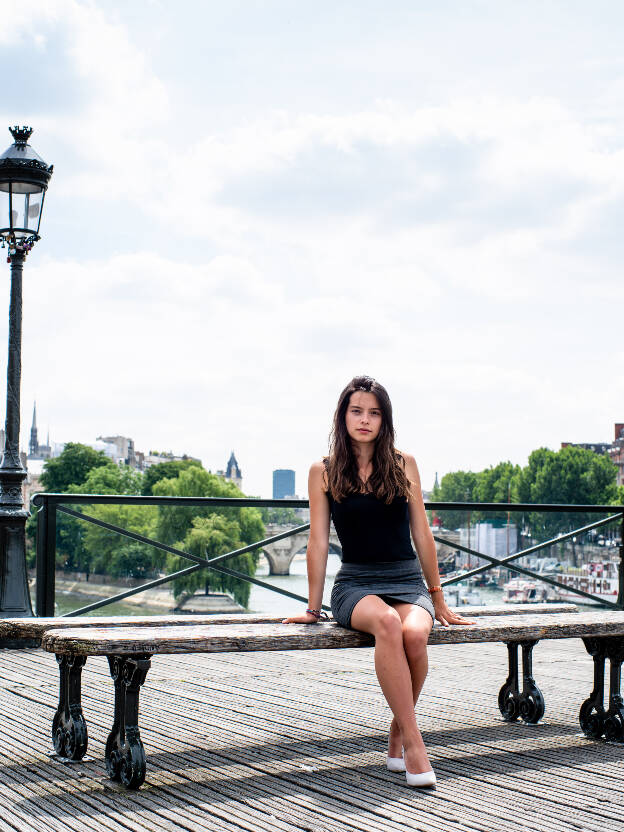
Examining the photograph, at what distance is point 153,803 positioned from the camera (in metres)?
3.89

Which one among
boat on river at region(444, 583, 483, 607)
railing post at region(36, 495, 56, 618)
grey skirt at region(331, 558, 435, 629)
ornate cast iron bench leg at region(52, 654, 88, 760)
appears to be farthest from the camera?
boat on river at region(444, 583, 483, 607)

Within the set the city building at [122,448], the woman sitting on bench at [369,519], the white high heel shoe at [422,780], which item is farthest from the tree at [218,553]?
→ the city building at [122,448]

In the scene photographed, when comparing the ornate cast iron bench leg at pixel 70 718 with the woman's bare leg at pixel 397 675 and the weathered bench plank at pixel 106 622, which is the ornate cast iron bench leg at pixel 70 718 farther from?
the woman's bare leg at pixel 397 675

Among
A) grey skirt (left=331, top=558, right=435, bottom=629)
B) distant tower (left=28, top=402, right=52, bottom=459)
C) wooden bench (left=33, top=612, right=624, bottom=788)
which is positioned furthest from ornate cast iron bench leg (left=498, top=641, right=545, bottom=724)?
distant tower (left=28, top=402, right=52, bottom=459)

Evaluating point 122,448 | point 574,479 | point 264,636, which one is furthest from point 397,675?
point 122,448

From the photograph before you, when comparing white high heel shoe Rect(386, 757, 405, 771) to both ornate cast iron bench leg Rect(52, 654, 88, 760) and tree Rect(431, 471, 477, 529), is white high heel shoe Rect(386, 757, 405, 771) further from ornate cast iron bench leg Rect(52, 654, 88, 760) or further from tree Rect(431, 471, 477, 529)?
tree Rect(431, 471, 477, 529)

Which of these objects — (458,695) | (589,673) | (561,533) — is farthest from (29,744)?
(561,533)

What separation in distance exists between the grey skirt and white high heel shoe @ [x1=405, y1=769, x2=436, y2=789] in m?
0.70

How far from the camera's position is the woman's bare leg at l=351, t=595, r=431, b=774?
162 inches

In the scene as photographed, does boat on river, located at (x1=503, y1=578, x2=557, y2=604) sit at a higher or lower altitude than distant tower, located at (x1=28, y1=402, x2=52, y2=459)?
lower

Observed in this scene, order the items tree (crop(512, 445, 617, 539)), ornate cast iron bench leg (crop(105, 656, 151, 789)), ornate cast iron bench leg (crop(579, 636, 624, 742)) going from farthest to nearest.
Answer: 1. tree (crop(512, 445, 617, 539))
2. ornate cast iron bench leg (crop(579, 636, 624, 742))
3. ornate cast iron bench leg (crop(105, 656, 151, 789))

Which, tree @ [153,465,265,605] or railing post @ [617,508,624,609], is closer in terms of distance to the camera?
Answer: tree @ [153,465,265,605]

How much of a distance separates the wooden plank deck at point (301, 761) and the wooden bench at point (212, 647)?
0.11 m

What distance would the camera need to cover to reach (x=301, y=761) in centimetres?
452
